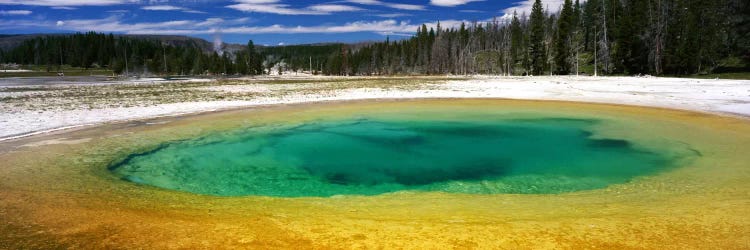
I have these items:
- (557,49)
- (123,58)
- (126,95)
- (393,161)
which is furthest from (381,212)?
(123,58)

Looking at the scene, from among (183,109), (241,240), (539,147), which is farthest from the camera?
(183,109)

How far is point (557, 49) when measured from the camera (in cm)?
7288

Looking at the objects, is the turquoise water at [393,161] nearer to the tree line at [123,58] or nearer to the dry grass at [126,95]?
the dry grass at [126,95]

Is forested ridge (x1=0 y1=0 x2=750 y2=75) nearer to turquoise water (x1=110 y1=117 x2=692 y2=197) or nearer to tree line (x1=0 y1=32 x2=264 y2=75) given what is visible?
tree line (x1=0 y1=32 x2=264 y2=75)

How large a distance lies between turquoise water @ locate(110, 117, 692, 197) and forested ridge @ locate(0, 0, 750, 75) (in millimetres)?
45193

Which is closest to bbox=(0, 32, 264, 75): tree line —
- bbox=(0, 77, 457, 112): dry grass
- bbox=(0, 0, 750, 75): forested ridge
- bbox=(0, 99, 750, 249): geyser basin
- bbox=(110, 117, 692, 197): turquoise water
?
bbox=(0, 0, 750, 75): forested ridge

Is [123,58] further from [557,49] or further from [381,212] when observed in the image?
[381,212]

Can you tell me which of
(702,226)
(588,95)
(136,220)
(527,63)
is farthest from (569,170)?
(527,63)

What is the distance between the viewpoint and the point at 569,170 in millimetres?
11523

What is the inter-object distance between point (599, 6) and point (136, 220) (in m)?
107

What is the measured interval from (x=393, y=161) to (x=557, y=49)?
67137 millimetres

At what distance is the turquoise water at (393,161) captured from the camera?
1030 centimetres

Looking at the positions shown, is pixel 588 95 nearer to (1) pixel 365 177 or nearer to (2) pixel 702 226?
(1) pixel 365 177

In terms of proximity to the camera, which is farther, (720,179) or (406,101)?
(406,101)
